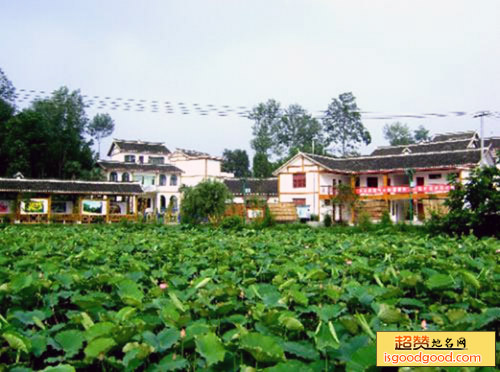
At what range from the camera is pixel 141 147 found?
44.3 m

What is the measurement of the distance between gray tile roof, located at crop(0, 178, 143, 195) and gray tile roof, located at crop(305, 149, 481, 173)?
38.6ft

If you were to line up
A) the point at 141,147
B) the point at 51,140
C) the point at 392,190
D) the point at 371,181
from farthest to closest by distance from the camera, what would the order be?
the point at 141,147, the point at 51,140, the point at 371,181, the point at 392,190

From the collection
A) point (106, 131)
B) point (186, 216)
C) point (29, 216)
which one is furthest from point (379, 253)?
point (106, 131)

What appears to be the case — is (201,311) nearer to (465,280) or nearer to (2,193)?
(465,280)

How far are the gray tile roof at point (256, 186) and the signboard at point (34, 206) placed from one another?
1640cm

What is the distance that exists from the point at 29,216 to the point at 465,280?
82.5 feet

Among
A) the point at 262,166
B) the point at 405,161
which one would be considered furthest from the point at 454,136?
the point at 262,166

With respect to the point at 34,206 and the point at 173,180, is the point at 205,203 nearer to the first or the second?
the point at 34,206

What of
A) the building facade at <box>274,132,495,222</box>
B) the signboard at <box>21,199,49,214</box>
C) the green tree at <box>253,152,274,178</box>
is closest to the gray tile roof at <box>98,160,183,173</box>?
the green tree at <box>253,152,274,178</box>

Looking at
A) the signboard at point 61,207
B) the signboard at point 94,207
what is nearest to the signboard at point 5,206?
the signboard at point 61,207

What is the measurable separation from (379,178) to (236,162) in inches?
890

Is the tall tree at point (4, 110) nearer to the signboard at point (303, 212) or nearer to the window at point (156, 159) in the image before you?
the window at point (156, 159)

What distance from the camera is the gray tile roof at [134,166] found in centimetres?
3822

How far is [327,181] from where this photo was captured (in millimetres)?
31266
